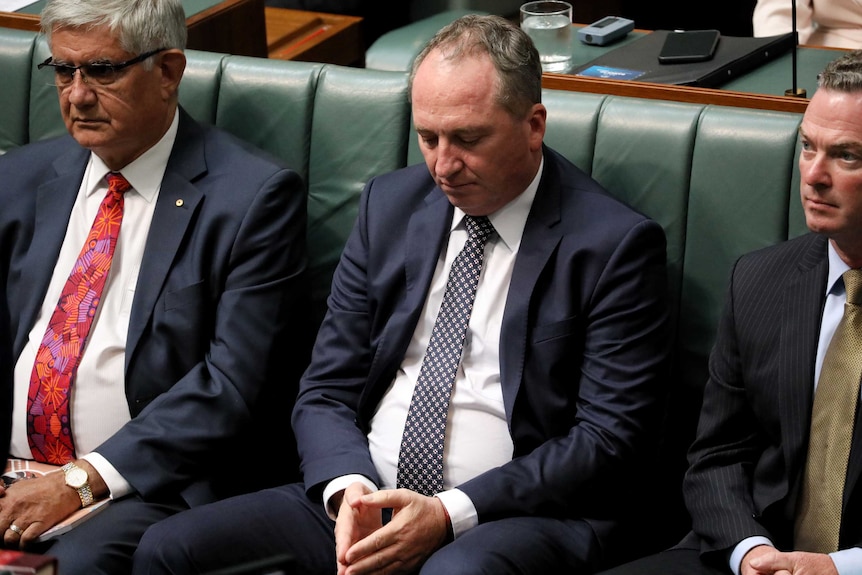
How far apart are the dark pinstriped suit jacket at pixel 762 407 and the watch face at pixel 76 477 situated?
1.03m

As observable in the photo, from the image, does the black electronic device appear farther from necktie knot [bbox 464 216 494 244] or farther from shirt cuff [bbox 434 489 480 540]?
shirt cuff [bbox 434 489 480 540]

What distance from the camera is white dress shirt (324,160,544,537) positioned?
208 centimetres

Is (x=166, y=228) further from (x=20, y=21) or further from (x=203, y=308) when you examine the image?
(x=20, y=21)

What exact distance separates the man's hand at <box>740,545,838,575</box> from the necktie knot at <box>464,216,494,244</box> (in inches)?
27.1

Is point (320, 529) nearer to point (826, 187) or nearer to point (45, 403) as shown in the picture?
point (45, 403)

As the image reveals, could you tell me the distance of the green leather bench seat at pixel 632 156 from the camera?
2.17m

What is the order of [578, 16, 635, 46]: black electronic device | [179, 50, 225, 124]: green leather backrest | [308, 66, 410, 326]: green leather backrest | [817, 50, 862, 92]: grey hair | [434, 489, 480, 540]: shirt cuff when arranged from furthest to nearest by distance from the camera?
[578, 16, 635, 46]: black electronic device → [179, 50, 225, 124]: green leather backrest → [308, 66, 410, 326]: green leather backrest → [434, 489, 480, 540]: shirt cuff → [817, 50, 862, 92]: grey hair

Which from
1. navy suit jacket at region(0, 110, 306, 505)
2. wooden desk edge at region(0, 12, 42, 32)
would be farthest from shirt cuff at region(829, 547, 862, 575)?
wooden desk edge at region(0, 12, 42, 32)

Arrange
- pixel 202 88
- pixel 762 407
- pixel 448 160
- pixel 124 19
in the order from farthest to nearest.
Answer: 1. pixel 202 88
2. pixel 124 19
3. pixel 448 160
4. pixel 762 407

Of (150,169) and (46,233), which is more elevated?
(150,169)

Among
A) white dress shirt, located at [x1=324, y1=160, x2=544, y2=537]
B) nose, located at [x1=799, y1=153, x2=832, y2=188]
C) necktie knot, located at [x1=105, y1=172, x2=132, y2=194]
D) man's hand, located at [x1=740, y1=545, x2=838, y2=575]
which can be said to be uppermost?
nose, located at [x1=799, y1=153, x2=832, y2=188]

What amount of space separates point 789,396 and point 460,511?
1.75 ft

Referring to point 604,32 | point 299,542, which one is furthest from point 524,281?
point 604,32

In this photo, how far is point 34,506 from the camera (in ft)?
6.98
